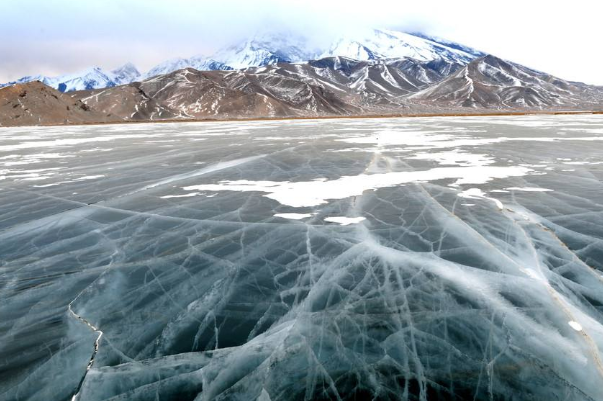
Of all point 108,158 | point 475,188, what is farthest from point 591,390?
point 108,158

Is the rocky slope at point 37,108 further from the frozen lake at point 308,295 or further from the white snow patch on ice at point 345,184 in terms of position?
the frozen lake at point 308,295

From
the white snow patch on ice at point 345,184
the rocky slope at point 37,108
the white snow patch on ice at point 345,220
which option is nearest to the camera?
the white snow patch on ice at point 345,220

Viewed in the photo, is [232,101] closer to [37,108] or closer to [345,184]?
[37,108]

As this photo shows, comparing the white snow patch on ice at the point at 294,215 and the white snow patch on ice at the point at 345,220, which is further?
the white snow patch on ice at the point at 294,215

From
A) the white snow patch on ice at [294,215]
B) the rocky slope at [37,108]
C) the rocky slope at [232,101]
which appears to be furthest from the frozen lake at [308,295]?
the rocky slope at [232,101]

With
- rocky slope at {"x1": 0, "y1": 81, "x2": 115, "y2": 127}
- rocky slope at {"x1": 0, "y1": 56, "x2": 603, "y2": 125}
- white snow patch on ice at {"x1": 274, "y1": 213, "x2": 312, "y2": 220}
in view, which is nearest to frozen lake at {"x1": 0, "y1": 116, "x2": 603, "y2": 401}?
white snow patch on ice at {"x1": 274, "y1": 213, "x2": 312, "y2": 220}

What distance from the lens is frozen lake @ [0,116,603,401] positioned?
231cm

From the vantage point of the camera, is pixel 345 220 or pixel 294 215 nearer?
pixel 345 220

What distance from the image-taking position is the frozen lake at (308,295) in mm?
2311

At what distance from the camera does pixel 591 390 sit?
2.15 m

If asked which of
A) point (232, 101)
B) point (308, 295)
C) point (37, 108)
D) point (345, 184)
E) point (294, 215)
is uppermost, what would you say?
point (308, 295)

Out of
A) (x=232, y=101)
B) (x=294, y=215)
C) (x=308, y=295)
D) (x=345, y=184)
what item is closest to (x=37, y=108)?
(x=232, y=101)

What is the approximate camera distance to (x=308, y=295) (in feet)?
10.6

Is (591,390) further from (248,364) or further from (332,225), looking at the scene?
(332,225)
